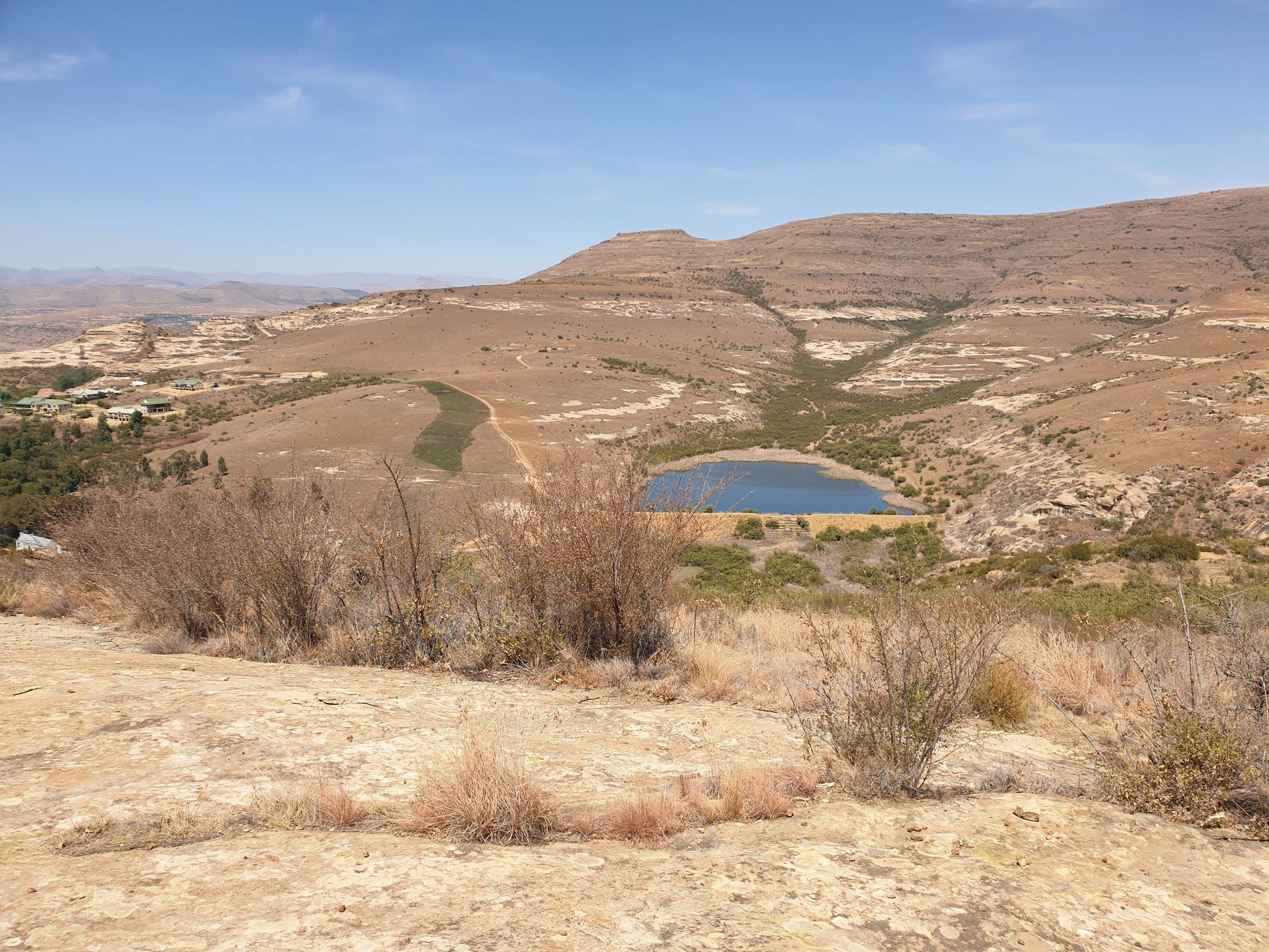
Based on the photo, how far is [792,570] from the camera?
26.8m

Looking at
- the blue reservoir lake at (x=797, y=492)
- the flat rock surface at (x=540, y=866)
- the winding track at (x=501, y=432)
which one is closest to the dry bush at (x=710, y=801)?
→ the flat rock surface at (x=540, y=866)

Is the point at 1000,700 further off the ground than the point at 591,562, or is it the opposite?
the point at 591,562

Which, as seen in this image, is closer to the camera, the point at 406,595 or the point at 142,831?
the point at 142,831

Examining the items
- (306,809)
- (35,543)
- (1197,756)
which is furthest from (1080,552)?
(35,543)

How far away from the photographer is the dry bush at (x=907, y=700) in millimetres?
4516

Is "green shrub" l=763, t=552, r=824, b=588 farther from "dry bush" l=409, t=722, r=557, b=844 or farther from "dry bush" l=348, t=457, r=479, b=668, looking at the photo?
"dry bush" l=409, t=722, r=557, b=844

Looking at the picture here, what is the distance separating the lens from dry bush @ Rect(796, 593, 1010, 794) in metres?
4.52

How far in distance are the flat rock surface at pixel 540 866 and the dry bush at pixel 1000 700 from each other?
1710mm

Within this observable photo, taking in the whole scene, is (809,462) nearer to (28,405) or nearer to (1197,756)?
(1197,756)

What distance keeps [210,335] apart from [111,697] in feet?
443

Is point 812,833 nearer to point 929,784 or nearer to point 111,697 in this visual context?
point 929,784

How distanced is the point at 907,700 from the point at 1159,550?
62.7 feet

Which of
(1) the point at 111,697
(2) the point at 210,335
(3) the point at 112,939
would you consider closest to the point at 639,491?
(1) the point at 111,697

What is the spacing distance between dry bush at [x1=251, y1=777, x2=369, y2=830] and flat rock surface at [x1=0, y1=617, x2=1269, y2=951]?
3.9 inches
